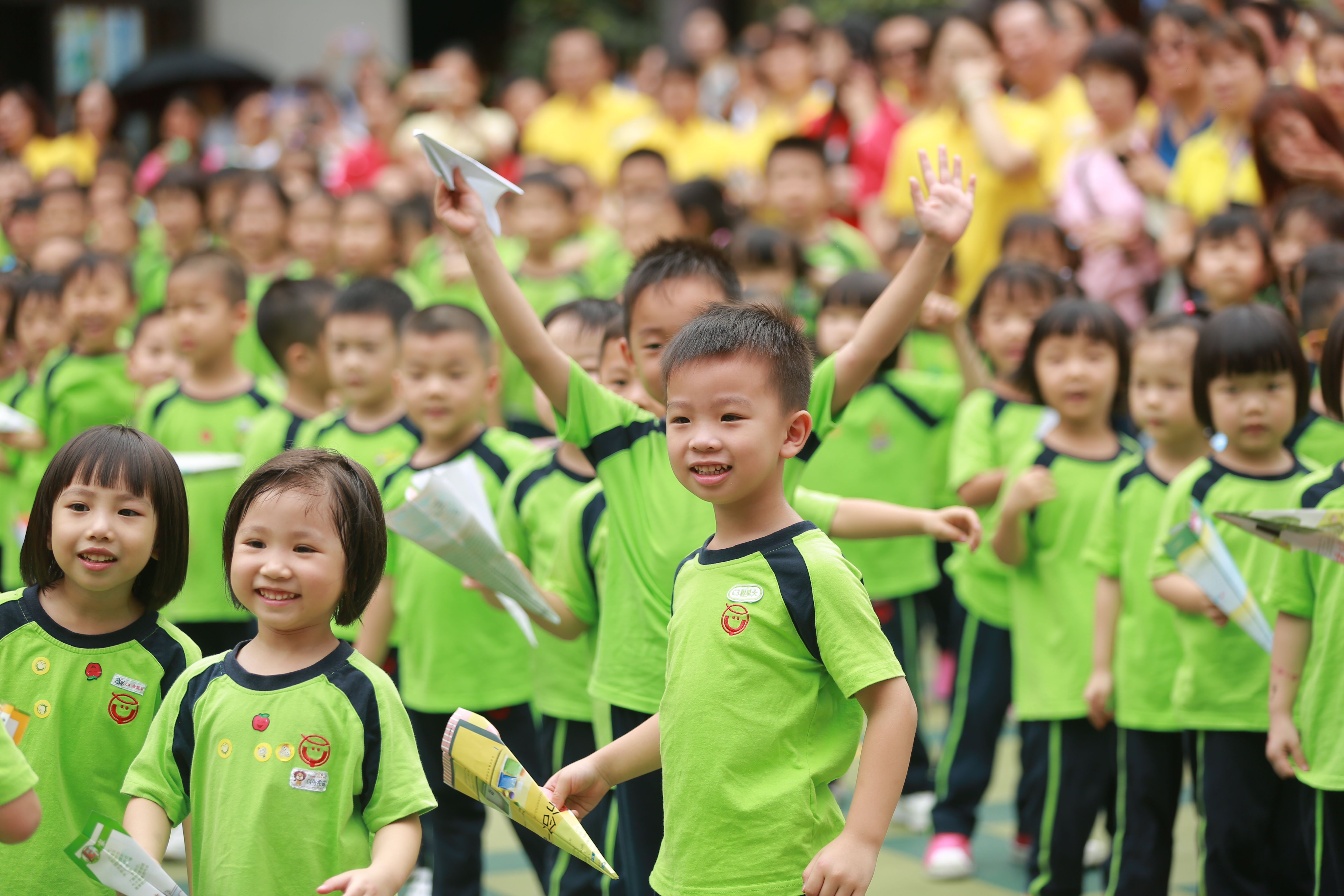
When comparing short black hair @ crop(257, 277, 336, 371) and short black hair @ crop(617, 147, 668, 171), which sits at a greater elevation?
short black hair @ crop(617, 147, 668, 171)

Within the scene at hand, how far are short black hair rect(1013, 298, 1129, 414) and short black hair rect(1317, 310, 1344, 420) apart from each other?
2.89 ft

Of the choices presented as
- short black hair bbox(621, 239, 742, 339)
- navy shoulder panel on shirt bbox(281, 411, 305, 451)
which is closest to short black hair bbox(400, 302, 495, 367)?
navy shoulder panel on shirt bbox(281, 411, 305, 451)

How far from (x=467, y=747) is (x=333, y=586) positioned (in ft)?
1.19

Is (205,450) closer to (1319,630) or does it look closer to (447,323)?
(447,323)

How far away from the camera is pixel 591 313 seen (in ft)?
13.4

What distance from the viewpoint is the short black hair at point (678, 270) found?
3199 millimetres

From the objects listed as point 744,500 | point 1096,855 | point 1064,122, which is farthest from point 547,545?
point 1064,122

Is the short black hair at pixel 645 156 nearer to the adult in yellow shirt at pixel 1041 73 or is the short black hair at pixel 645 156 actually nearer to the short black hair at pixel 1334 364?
the adult in yellow shirt at pixel 1041 73

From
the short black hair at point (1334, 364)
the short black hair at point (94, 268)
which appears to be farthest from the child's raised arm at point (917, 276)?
the short black hair at point (94, 268)

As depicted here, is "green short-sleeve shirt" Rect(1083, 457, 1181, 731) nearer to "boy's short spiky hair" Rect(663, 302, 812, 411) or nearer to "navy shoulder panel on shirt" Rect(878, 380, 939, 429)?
"navy shoulder panel on shirt" Rect(878, 380, 939, 429)

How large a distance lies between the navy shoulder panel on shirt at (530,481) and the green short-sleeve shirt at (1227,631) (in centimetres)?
154

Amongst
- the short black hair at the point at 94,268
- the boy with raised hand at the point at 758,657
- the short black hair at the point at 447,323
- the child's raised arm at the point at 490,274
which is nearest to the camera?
the boy with raised hand at the point at 758,657

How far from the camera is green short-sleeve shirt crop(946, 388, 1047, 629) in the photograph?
4.75m

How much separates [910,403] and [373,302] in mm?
1873
